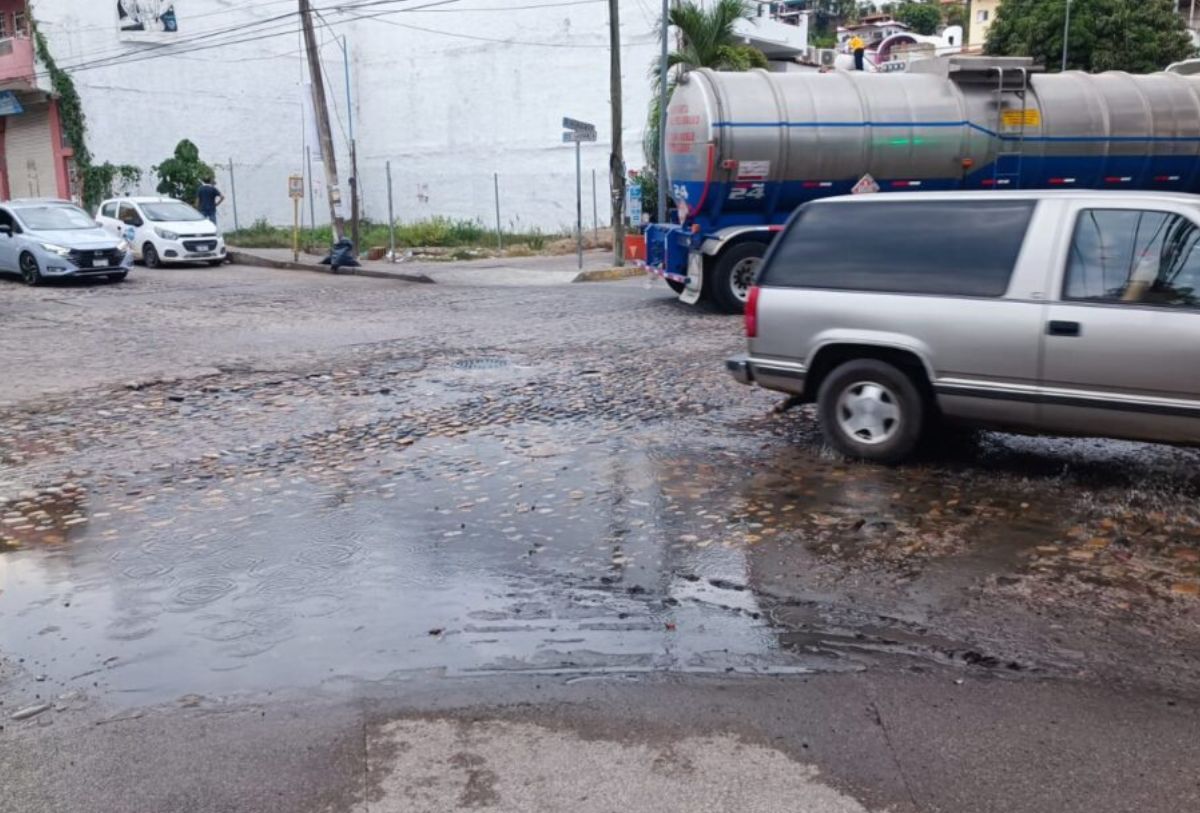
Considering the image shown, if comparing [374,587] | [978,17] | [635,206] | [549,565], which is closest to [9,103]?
[635,206]

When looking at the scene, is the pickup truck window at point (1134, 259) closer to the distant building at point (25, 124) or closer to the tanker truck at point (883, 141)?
the tanker truck at point (883, 141)

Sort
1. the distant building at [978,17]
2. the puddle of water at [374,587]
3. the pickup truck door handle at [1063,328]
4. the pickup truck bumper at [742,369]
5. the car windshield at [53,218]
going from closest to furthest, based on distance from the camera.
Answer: the puddle of water at [374,587] → the pickup truck door handle at [1063,328] → the pickup truck bumper at [742,369] → the car windshield at [53,218] → the distant building at [978,17]

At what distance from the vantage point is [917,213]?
24.0 ft

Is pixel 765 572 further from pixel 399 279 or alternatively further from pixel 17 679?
pixel 399 279

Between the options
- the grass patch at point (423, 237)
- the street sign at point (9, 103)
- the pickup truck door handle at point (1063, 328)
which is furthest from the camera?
the street sign at point (9, 103)

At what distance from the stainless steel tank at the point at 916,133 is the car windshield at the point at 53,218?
13054mm

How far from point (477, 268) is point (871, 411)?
19127mm

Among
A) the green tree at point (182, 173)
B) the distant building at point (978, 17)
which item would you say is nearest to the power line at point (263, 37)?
the green tree at point (182, 173)

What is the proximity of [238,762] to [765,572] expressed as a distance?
110 inches

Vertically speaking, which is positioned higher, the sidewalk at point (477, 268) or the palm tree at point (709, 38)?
the palm tree at point (709, 38)

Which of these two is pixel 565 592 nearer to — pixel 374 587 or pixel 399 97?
pixel 374 587

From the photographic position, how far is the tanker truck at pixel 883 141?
1599 centimetres

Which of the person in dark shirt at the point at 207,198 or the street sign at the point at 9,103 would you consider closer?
the person in dark shirt at the point at 207,198

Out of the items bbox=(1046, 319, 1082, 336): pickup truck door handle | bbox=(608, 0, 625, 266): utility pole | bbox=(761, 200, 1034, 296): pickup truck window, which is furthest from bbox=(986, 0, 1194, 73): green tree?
bbox=(1046, 319, 1082, 336): pickup truck door handle
